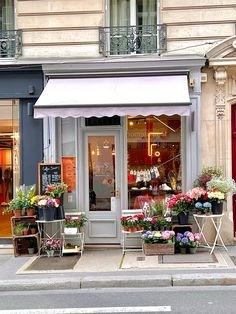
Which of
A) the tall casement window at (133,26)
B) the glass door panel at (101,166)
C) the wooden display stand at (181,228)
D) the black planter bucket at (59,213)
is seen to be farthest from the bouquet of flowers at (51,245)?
the tall casement window at (133,26)

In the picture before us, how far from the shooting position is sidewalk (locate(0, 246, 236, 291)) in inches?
285

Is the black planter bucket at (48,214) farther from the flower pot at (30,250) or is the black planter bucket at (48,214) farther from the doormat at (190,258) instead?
the doormat at (190,258)

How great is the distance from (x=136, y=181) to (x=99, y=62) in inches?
99.4

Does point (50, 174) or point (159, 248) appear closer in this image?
point (159, 248)

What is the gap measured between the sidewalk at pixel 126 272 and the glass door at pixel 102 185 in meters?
0.88

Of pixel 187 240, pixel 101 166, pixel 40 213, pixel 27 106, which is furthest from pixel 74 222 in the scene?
pixel 27 106

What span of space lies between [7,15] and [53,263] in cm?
538

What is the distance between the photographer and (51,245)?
9.19 m

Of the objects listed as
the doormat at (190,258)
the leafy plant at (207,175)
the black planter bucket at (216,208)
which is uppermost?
the leafy plant at (207,175)

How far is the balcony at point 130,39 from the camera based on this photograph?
9.98 metres

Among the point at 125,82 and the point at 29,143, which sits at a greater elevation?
the point at 125,82

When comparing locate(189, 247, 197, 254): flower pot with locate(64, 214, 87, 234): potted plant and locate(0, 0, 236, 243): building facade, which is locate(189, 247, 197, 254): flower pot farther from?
locate(64, 214, 87, 234): potted plant

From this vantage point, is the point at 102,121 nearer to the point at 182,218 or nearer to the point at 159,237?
the point at 182,218

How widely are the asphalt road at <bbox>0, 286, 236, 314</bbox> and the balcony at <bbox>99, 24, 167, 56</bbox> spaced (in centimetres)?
502
